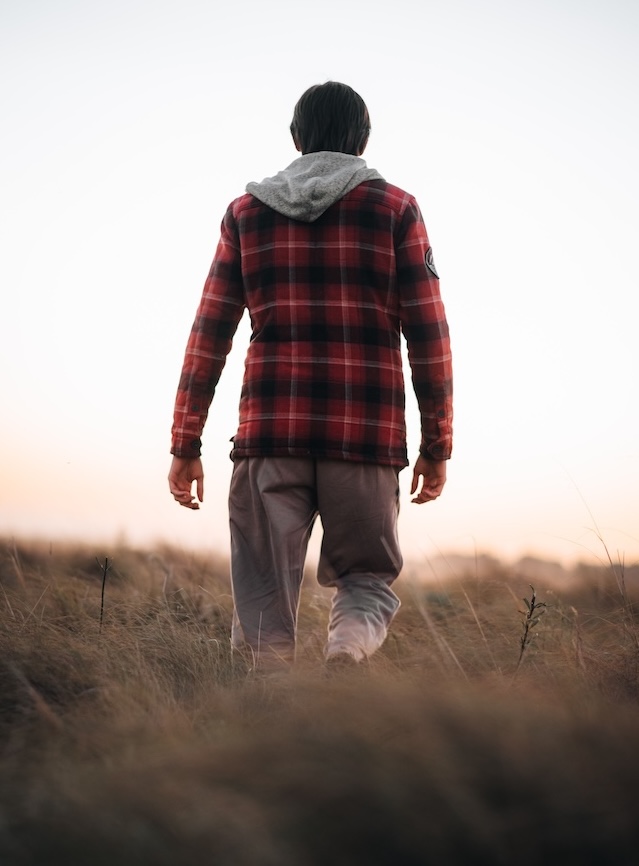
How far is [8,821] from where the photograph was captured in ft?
5.55

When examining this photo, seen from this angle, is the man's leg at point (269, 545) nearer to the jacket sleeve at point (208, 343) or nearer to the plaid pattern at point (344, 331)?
the plaid pattern at point (344, 331)

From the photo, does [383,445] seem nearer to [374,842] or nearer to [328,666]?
[328,666]

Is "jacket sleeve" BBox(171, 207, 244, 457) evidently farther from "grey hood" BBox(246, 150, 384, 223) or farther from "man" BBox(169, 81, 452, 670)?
"grey hood" BBox(246, 150, 384, 223)

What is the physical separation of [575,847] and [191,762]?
754mm

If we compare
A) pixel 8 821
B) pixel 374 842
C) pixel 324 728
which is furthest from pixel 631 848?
pixel 8 821

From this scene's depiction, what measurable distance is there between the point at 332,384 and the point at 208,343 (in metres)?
0.57

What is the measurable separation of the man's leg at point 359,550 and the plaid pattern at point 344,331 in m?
0.09

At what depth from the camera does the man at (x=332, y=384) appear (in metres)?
3.12

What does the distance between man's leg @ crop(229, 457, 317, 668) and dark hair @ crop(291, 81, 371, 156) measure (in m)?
1.17

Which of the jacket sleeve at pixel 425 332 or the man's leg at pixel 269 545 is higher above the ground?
the jacket sleeve at pixel 425 332

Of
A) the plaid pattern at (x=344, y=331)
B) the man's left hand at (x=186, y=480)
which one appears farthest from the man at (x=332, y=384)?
the man's left hand at (x=186, y=480)

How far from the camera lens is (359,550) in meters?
3.22

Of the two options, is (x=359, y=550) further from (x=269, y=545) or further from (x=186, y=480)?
(x=186, y=480)

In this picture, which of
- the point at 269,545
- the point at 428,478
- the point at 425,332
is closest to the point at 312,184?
the point at 425,332
